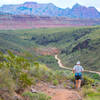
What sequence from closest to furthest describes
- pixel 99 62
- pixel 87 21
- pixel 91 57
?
pixel 99 62 < pixel 91 57 < pixel 87 21

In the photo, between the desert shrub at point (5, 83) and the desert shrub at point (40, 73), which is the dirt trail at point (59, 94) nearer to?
the desert shrub at point (40, 73)

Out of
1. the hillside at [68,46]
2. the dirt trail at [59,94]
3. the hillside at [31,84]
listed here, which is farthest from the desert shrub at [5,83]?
the hillside at [68,46]

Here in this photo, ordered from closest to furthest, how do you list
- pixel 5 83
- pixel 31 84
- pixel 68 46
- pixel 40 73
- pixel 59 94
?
pixel 5 83, pixel 59 94, pixel 31 84, pixel 40 73, pixel 68 46

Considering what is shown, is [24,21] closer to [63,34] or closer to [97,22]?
[63,34]

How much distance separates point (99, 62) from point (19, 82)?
33.3 m

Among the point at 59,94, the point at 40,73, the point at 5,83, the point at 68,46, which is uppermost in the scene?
the point at 5,83

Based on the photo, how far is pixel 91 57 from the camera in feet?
139

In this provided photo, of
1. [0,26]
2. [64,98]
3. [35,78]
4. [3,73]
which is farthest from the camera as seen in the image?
[0,26]

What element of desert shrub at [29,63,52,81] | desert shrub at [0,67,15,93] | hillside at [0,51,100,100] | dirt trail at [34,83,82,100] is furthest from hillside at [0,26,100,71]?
desert shrub at [0,67,15,93]

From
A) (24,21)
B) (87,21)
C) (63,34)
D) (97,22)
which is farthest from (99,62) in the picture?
(97,22)

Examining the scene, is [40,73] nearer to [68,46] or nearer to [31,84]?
[31,84]

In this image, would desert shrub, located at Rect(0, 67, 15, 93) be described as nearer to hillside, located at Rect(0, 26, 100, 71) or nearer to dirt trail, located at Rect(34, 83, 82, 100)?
dirt trail, located at Rect(34, 83, 82, 100)

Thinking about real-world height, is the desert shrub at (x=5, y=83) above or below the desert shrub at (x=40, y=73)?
above

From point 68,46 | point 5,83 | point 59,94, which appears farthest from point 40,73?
point 68,46
